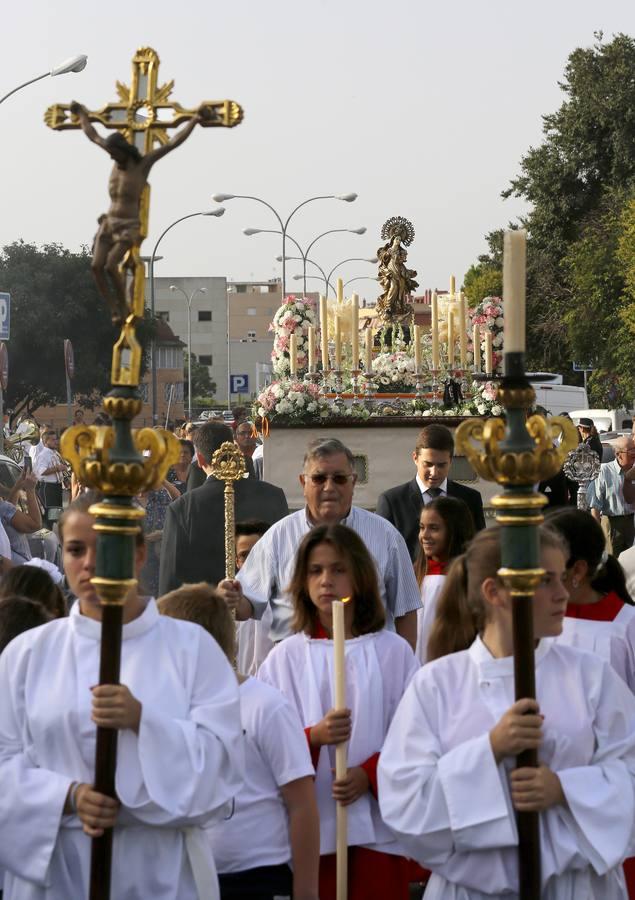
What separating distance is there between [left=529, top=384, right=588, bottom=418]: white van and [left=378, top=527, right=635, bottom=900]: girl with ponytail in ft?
127

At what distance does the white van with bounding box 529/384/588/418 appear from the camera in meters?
43.7

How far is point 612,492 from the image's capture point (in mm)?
13383

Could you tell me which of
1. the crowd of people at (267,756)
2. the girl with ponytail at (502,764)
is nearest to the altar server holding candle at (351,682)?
the crowd of people at (267,756)

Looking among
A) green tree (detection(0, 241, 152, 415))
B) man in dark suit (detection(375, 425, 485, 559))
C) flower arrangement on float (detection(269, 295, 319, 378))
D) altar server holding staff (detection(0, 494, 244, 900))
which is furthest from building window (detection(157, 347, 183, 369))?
altar server holding staff (detection(0, 494, 244, 900))

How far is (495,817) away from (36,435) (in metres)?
24.0

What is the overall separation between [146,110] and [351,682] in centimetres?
221

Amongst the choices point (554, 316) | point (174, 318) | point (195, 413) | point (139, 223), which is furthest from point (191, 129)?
point (174, 318)

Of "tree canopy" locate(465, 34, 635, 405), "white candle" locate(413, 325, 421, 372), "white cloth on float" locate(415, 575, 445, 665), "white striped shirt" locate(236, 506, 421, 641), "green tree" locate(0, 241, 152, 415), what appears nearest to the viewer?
"white striped shirt" locate(236, 506, 421, 641)

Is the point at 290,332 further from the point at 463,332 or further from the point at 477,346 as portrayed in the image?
the point at 477,346

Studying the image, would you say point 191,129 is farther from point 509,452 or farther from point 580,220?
point 580,220

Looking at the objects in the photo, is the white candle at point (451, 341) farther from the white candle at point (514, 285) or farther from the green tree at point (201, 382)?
the green tree at point (201, 382)

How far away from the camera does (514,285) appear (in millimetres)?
3865

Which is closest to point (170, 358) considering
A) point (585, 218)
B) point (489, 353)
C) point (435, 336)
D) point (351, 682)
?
point (585, 218)

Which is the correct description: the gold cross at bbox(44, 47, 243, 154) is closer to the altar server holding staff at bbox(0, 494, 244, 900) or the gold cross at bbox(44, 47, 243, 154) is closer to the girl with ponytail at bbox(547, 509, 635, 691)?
the altar server holding staff at bbox(0, 494, 244, 900)
